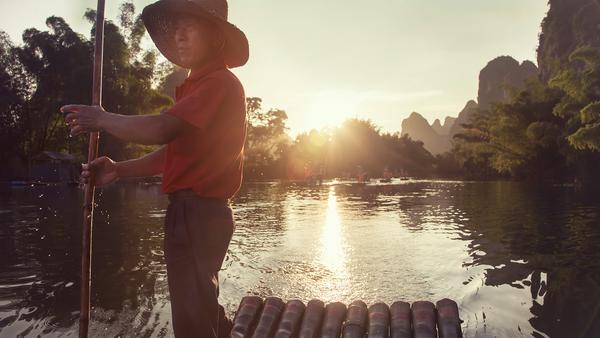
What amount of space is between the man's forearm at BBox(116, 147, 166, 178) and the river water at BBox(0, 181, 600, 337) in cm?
421

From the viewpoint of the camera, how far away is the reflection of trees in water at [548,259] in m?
7.80

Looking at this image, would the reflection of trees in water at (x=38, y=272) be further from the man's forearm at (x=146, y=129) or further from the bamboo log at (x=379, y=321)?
the man's forearm at (x=146, y=129)

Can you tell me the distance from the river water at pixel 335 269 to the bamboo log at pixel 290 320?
7.34 feet

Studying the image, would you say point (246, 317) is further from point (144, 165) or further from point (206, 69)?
point (206, 69)

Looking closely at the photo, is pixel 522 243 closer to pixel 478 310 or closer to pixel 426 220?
pixel 426 220

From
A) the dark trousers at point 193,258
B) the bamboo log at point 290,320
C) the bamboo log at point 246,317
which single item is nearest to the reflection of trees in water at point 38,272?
the bamboo log at point 246,317

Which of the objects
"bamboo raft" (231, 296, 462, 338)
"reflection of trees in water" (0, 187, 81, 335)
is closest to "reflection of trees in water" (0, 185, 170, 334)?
"reflection of trees in water" (0, 187, 81, 335)

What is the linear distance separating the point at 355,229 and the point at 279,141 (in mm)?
67293

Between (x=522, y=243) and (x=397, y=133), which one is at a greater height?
(x=397, y=133)

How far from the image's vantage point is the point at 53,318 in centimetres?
741

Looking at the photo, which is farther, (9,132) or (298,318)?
(9,132)

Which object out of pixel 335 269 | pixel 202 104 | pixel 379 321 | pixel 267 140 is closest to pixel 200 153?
pixel 202 104

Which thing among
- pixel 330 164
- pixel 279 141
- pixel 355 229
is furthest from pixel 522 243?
pixel 330 164

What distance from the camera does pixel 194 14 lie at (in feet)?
8.55
